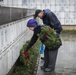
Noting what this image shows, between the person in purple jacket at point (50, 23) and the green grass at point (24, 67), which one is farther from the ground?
the person in purple jacket at point (50, 23)

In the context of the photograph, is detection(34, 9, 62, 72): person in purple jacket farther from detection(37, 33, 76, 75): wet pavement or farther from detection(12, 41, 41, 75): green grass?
detection(12, 41, 41, 75): green grass

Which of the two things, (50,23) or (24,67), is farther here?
(24,67)

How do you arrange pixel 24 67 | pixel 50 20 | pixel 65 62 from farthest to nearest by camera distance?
pixel 65 62
pixel 24 67
pixel 50 20

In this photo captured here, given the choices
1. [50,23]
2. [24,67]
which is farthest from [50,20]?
[24,67]

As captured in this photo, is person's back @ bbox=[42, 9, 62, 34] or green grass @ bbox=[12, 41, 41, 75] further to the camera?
green grass @ bbox=[12, 41, 41, 75]

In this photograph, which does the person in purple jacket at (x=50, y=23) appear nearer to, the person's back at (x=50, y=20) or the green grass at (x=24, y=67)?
the person's back at (x=50, y=20)

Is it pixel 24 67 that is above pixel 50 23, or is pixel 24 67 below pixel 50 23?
below

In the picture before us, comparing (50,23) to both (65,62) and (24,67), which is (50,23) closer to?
(24,67)

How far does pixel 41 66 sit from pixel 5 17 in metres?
2.56

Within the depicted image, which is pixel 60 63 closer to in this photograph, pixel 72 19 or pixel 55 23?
pixel 55 23

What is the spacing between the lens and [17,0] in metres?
21.4

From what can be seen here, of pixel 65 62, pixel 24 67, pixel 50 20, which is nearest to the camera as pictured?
pixel 50 20

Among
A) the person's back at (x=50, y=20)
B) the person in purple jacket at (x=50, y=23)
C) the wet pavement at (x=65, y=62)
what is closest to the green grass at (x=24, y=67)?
the wet pavement at (x=65, y=62)

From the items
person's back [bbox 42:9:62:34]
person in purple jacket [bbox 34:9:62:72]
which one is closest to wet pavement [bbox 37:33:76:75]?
person in purple jacket [bbox 34:9:62:72]
